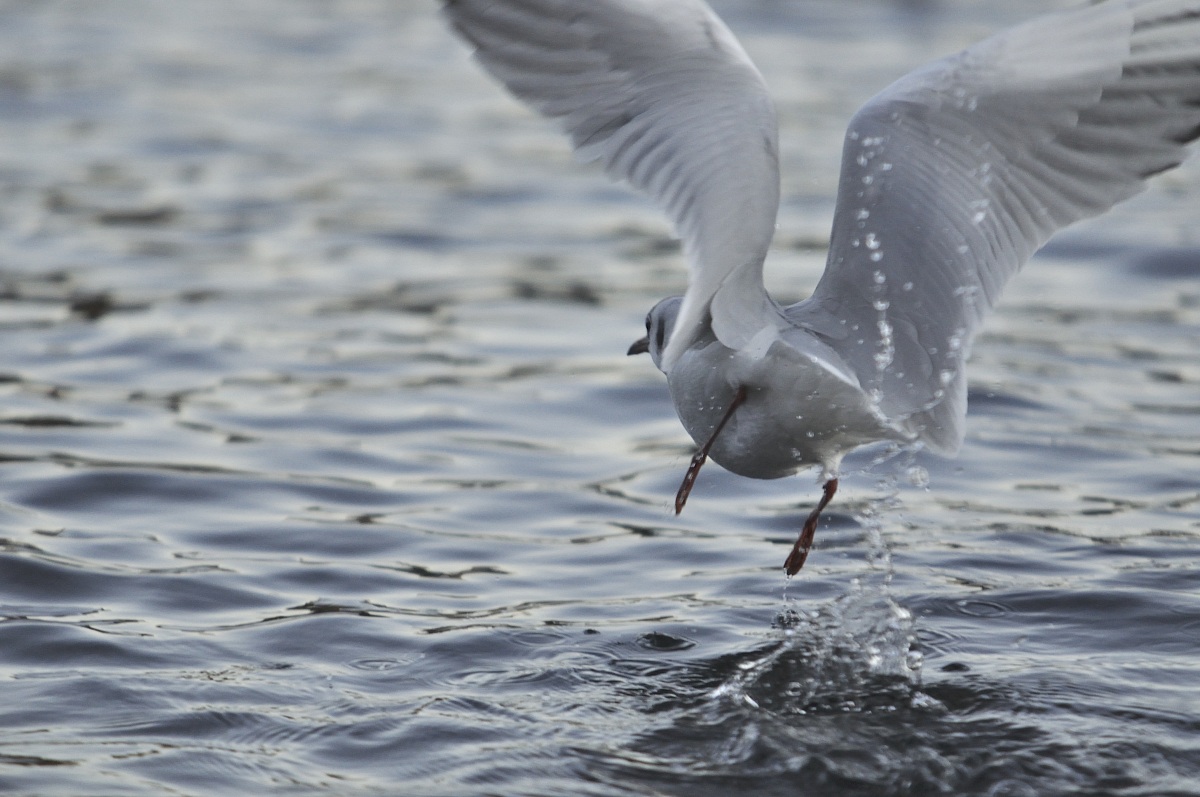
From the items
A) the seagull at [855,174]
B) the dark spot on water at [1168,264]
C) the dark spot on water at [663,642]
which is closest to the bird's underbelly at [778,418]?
the seagull at [855,174]

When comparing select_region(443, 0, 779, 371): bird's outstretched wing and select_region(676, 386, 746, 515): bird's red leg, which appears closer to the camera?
select_region(443, 0, 779, 371): bird's outstretched wing

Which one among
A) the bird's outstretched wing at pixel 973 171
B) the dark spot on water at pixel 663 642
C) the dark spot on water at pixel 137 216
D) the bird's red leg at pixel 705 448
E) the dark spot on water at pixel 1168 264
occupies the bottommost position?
the dark spot on water at pixel 137 216

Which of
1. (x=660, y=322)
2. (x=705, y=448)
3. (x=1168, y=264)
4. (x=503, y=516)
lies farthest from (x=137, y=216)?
(x=705, y=448)

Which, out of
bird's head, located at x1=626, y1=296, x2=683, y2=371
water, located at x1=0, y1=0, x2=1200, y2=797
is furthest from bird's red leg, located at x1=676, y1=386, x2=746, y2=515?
water, located at x1=0, y1=0, x2=1200, y2=797

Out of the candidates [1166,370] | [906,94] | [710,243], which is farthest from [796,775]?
[1166,370]

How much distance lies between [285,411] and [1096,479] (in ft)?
11.3

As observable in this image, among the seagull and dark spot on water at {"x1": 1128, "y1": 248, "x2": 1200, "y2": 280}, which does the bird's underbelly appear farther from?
dark spot on water at {"x1": 1128, "y1": 248, "x2": 1200, "y2": 280}

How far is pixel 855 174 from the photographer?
488cm

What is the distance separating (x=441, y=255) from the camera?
10.3 meters

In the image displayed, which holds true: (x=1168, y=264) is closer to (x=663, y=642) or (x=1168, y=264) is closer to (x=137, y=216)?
(x=663, y=642)

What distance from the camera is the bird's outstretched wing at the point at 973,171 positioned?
4816 mm

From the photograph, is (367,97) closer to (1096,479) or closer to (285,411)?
(285,411)

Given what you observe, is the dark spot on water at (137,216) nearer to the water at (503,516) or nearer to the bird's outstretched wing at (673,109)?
the water at (503,516)

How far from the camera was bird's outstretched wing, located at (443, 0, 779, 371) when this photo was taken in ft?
14.2
